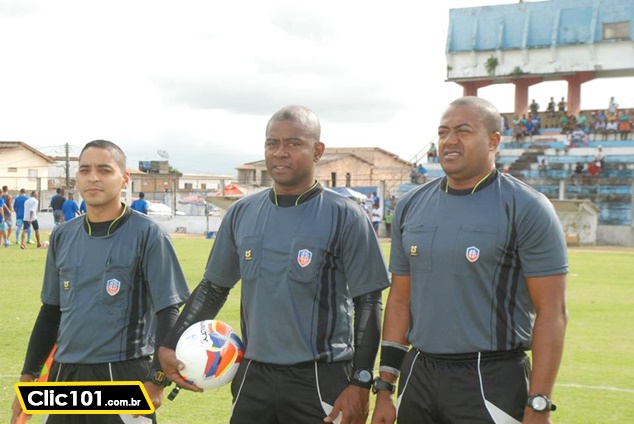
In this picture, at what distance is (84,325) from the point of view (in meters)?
4.52

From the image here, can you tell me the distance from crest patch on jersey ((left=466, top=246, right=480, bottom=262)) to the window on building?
46.2 meters

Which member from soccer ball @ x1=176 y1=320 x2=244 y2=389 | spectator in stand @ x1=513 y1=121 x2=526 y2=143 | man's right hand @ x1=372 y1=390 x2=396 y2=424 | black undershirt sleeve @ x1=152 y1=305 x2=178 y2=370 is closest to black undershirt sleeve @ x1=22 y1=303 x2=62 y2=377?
black undershirt sleeve @ x1=152 y1=305 x2=178 y2=370

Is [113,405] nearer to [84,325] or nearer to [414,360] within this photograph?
[84,325]

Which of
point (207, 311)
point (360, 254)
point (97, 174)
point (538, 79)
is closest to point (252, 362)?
point (207, 311)

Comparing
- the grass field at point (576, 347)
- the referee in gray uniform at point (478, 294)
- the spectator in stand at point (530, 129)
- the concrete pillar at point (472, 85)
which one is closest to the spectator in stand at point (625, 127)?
the spectator in stand at point (530, 129)

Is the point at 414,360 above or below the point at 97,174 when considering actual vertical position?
below

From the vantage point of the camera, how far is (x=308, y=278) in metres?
4.23

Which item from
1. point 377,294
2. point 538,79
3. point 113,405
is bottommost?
point 113,405

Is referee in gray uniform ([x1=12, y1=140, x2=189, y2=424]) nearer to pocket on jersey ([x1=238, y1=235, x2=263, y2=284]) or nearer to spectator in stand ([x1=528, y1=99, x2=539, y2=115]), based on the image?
pocket on jersey ([x1=238, y1=235, x2=263, y2=284])

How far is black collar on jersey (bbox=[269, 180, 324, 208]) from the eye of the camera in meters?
4.41

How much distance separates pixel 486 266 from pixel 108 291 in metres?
2.08

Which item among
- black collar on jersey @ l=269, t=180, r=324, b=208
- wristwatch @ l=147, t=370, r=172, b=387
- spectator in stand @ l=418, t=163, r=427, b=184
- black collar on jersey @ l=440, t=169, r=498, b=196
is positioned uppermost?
spectator in stand @ l=418, t=163, r=427, b=184

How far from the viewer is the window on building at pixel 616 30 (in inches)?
1811

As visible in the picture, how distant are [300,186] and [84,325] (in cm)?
143
